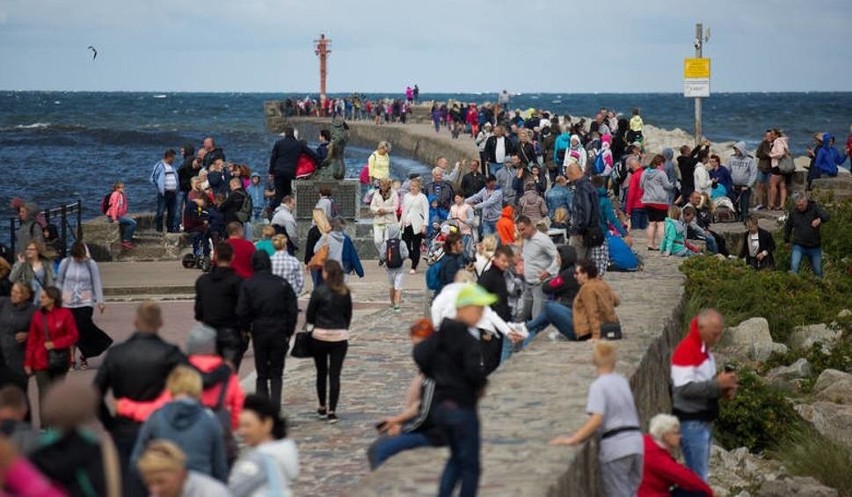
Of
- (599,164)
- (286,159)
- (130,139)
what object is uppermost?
(286,159)

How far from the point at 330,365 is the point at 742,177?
15.5 metres

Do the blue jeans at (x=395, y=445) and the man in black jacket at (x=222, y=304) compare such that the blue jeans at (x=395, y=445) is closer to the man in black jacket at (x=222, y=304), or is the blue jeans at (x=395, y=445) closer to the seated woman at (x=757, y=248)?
the man in black jacket at (x=222, y=304)

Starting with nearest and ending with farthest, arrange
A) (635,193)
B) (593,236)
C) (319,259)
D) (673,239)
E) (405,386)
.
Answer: (405,386) < (593,236) < (319,259) < (673,239) < (635,193)

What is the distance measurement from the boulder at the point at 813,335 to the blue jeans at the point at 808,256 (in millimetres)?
2587

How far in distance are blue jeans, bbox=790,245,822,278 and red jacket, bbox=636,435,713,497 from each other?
1298 centimetres

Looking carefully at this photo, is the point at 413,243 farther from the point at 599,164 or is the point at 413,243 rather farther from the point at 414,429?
the point at 414,429

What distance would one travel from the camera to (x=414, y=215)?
24.5 metres

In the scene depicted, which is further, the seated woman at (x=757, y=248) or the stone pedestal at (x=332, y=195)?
the stone pedestal at (x=332, y=195)

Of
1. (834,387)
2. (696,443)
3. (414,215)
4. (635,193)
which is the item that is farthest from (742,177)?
(696,443)

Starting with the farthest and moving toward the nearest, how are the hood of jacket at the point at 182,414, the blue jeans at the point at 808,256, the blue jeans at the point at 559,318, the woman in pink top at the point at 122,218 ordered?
the woman in pink top at the point at 122,218, the blue jeans at the point at 808,256, the blue jeans at the point at 559,318, the hood of jacket at the point at 182,414

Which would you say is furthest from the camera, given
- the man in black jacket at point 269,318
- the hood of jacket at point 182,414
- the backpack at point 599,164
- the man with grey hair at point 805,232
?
the backpack at point 599,164

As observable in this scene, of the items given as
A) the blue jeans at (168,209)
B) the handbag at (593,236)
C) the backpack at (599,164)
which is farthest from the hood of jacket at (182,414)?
the backpack at (599,164)

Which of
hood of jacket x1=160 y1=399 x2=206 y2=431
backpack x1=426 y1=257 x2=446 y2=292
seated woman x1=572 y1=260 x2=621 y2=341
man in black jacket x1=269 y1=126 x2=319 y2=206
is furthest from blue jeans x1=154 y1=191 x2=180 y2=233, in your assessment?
hood of jacket x1=160 y1=399 x2=206 y2=431

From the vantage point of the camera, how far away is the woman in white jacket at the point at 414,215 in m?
24.4
